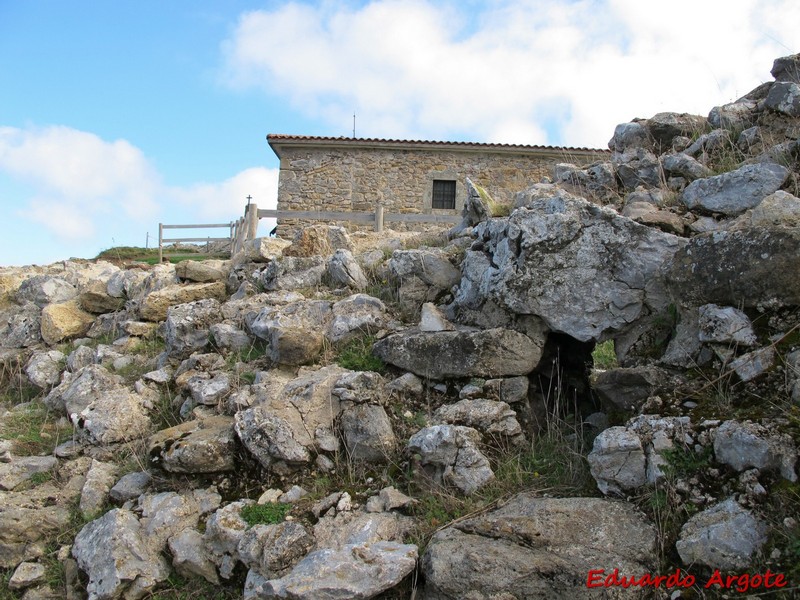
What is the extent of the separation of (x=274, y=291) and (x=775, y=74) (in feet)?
22.5

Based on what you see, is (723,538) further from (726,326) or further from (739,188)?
(739,188)

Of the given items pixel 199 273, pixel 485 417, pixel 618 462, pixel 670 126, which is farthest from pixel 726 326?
pixel 199 273

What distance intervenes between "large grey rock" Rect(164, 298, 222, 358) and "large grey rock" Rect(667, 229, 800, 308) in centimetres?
482

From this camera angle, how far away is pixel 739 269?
14.3 ft

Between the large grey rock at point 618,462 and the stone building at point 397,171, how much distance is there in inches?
533

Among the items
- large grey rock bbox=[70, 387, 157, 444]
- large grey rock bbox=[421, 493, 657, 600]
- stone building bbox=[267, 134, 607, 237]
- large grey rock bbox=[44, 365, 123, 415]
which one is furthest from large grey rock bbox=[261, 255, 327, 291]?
stone building bbox=[267, 134, 607, 237]

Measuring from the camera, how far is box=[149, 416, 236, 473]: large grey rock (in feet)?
16.2

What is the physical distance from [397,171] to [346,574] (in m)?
15.0

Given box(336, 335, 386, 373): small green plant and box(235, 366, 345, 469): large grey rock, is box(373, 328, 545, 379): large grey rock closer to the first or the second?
box(336, 335, 386, 373): small green plant

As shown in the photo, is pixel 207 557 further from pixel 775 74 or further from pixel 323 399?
pixel 775 74

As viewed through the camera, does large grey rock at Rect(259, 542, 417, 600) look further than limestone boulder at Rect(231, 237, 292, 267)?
No

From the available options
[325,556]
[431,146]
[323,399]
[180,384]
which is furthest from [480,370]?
[431,146]

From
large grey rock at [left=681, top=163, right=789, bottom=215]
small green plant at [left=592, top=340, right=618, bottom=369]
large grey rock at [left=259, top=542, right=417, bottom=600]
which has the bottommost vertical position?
large grey rock at [left=259, top=542, right=417, bottom=600]

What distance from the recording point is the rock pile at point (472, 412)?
148 inches
